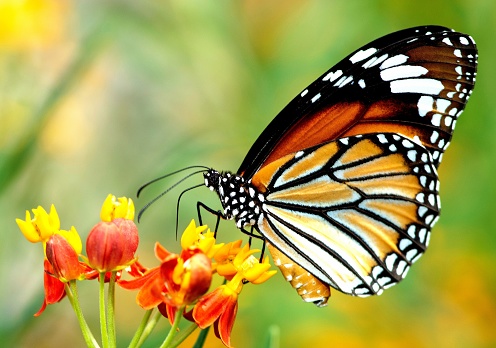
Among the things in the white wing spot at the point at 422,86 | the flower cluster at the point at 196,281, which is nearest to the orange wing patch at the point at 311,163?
the white wing spot at the point at 422,86

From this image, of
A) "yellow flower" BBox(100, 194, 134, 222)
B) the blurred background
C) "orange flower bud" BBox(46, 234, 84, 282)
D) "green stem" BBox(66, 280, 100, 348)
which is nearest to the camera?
"green stem" BBox(66, 280, 100, 348)

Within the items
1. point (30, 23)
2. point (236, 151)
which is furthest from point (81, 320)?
point (30, 23)

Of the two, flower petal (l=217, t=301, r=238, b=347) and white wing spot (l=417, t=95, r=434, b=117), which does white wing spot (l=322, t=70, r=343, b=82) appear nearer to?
white wing spot (l=417, t=95, r=434, b=117)

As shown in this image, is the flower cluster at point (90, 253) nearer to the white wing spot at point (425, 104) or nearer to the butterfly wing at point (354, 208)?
the butterfly wing at point (354, 208)

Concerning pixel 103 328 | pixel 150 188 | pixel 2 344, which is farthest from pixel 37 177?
pixel 103 328

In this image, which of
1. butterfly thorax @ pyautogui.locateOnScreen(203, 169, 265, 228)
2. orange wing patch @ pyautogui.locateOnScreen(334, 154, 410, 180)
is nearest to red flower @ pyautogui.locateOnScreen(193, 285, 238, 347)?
butterfly thorax @ pyautogui.locateOnScreen(203, 169, 265, 228)

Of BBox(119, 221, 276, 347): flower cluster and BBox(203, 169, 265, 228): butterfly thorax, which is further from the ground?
BBox(203, 169, 265, 228): butterfly thorax

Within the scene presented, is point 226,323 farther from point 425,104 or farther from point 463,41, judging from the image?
point 463,41
